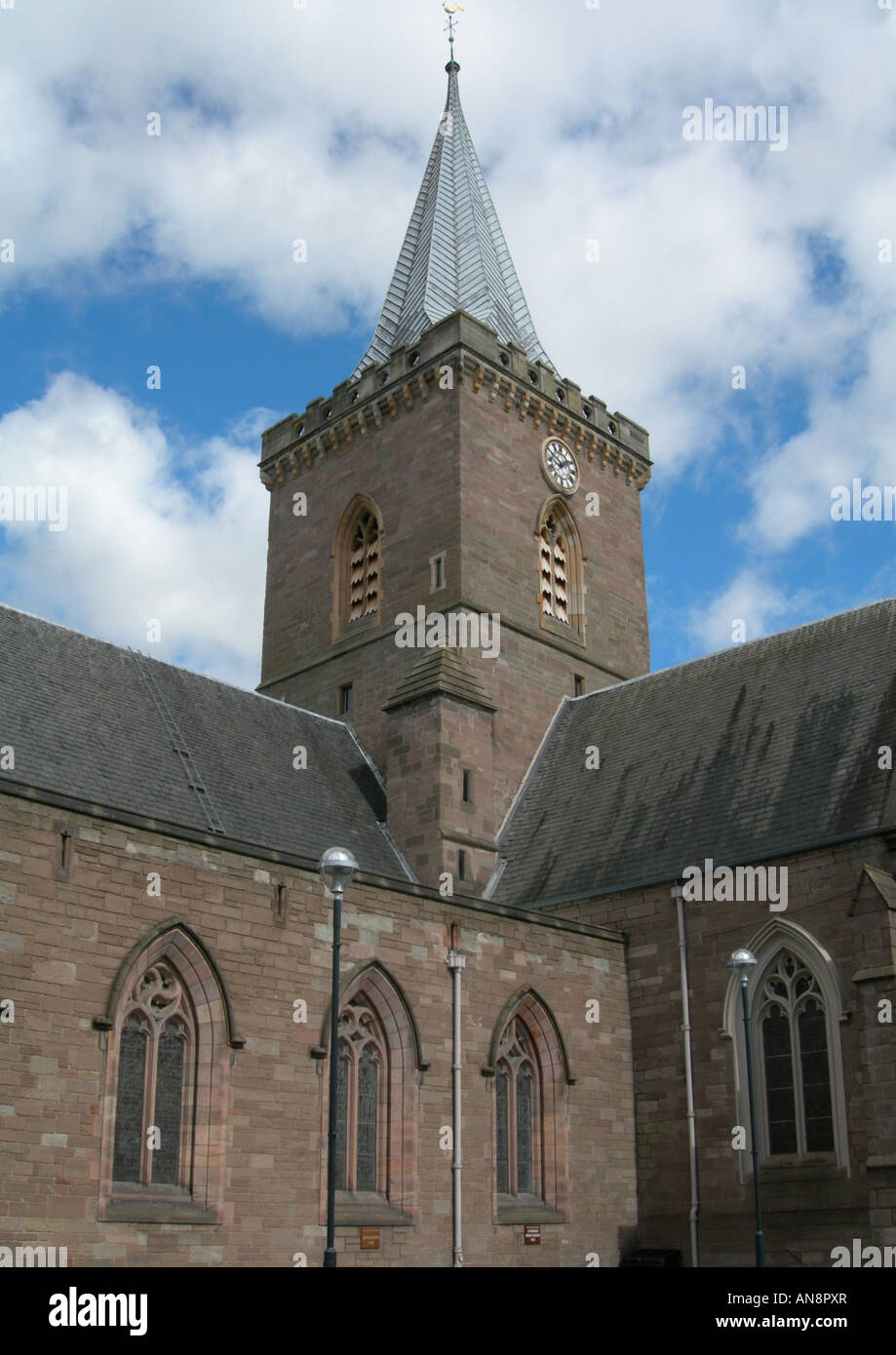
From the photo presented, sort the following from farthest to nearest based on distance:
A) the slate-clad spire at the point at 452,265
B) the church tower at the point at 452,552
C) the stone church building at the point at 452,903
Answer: the slate-clad spire at the point at 452,265 → the church tower at the point at 452,552 → the stone church building at the point at 452,903

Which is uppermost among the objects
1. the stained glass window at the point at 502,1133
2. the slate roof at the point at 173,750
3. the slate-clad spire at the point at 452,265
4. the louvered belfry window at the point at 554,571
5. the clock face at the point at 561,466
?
the slate-clad spire at the point at 452,265

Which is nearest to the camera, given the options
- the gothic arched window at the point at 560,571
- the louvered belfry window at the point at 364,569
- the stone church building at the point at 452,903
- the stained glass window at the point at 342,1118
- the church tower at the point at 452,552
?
the stone church building at the point at 452,903

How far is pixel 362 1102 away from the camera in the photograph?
19.8 metres

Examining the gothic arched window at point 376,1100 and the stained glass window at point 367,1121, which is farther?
the stained glass window at point 367,1121

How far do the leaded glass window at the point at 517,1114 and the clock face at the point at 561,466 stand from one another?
1525 centimetres

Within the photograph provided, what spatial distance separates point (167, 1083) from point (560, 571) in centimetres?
1854

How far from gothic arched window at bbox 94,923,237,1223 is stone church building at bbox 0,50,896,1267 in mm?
46

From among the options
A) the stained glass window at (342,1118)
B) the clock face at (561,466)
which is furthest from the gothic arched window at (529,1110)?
the clock face at (561,466)

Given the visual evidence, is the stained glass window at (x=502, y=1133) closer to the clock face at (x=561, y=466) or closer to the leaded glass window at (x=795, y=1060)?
the leaded glass window at (x=795, y=1060)

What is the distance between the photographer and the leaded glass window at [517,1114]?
70.8 feet

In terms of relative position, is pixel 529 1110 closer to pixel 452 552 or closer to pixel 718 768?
pixel 718 768

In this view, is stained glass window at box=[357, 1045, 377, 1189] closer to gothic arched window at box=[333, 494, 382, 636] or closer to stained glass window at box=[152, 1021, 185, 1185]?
stained glass window at box=[152, 1021, 185, 1185]

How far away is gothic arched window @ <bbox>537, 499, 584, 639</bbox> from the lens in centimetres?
3203
